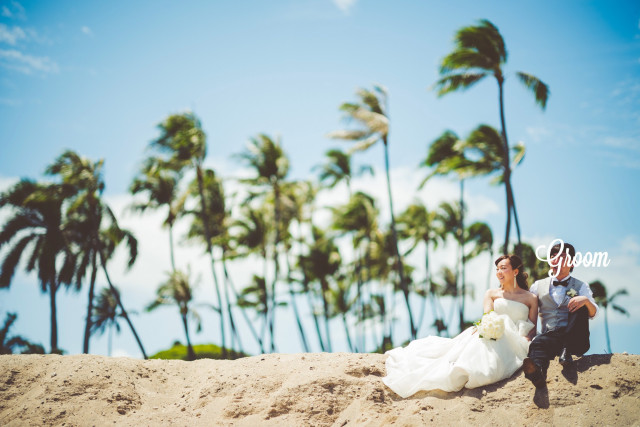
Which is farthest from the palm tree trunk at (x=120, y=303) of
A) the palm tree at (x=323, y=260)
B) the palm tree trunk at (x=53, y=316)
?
the palm tree at (x=323, y=260)

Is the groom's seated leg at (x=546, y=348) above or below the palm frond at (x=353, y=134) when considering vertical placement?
below

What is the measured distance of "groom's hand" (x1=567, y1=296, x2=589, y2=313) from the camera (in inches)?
215

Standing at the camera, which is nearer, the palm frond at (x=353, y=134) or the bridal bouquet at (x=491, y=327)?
the bridal bouquet at (x=491, y=327)

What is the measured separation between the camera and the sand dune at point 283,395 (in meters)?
5.24

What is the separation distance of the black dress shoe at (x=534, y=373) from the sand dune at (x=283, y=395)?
174 mm

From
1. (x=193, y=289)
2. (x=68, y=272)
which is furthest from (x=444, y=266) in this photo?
(x=68, y=272)

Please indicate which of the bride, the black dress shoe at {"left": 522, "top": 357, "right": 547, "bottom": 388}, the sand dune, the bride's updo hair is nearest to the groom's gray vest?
the bride

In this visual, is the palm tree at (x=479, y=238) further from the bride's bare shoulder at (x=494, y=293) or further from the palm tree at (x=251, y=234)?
the bride's bare shoulder at (x=494, y=293)

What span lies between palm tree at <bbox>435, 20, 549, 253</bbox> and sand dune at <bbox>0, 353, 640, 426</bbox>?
1341cm

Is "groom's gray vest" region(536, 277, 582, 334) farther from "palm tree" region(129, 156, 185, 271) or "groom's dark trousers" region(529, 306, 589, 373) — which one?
"palm tree" region(129, 156, 185, 271)

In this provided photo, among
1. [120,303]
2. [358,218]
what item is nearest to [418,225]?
[358,218]

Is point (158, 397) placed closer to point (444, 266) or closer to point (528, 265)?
point (528, 265)

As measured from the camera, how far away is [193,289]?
1212 inches

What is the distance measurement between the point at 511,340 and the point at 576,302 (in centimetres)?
96
